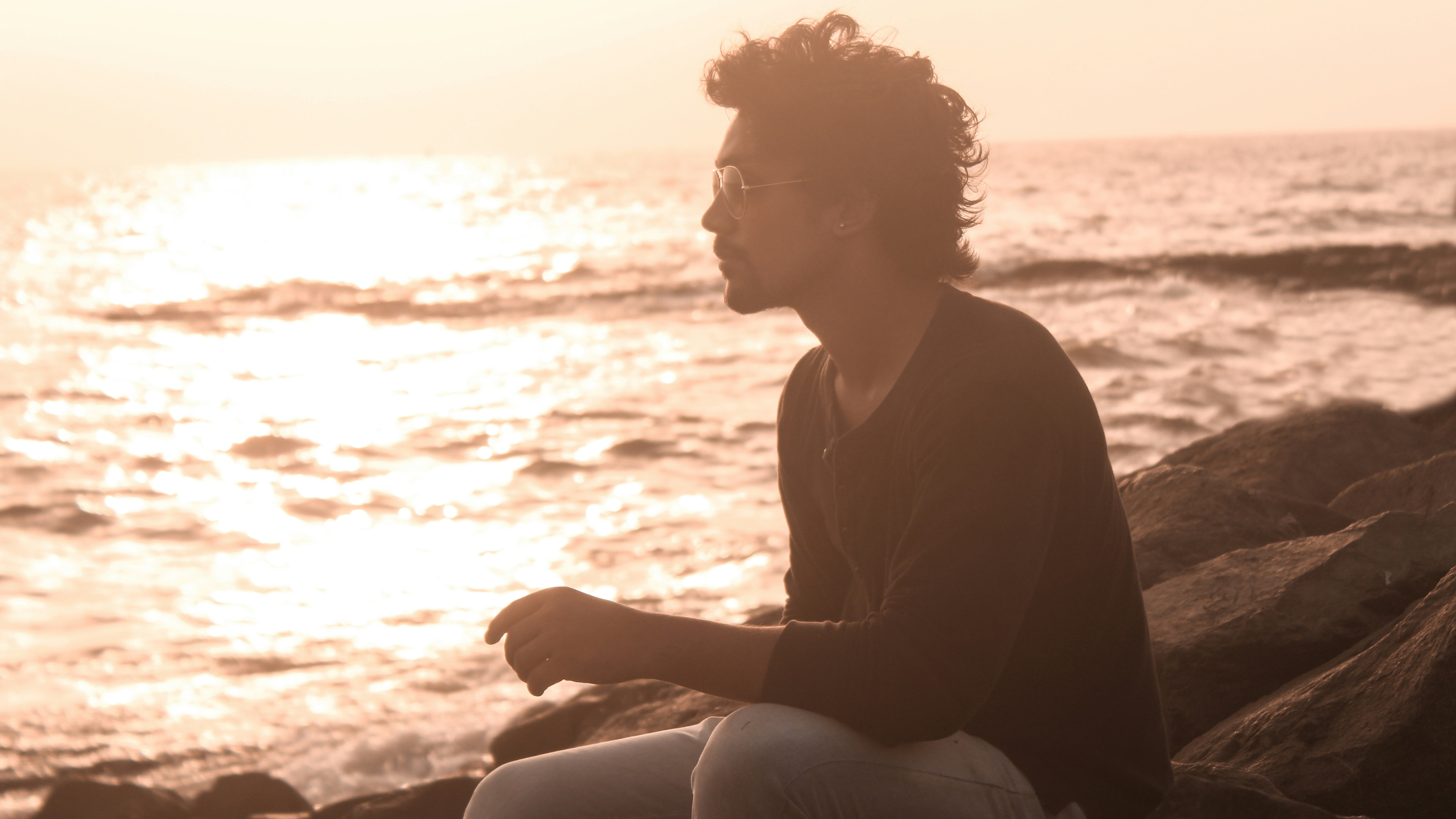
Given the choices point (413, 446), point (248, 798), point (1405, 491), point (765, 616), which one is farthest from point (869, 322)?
point (413, 446)

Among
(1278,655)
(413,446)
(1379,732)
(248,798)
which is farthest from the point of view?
(413,446)

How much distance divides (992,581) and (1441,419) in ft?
21.1

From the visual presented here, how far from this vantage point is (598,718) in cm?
472

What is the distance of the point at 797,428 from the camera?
8.30 ft

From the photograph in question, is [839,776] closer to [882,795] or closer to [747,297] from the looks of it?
[882,795]

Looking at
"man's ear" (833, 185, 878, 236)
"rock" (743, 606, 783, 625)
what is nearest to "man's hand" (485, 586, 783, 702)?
"man's ear" (833, 185, 878, 236)

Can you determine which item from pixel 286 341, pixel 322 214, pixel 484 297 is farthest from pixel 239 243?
pixel 286 341

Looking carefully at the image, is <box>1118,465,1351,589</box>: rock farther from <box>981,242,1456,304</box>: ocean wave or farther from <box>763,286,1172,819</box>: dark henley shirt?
<box>981,242,1456,304</box>: ocean wave

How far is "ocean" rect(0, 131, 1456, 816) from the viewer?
5836 mm

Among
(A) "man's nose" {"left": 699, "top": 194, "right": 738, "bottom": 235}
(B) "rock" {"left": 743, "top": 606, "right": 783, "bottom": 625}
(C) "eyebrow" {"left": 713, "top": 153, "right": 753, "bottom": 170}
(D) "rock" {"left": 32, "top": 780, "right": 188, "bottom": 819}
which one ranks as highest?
(C) "eyebrow" {"left": 713, "top": 153, "right": 753, "bottom": 170}

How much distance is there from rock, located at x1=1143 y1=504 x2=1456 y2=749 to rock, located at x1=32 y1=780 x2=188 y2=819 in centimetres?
349

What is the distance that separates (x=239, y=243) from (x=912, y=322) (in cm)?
4864

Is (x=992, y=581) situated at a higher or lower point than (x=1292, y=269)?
higher

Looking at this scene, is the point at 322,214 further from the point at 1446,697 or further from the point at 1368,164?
the point at 1446,697
